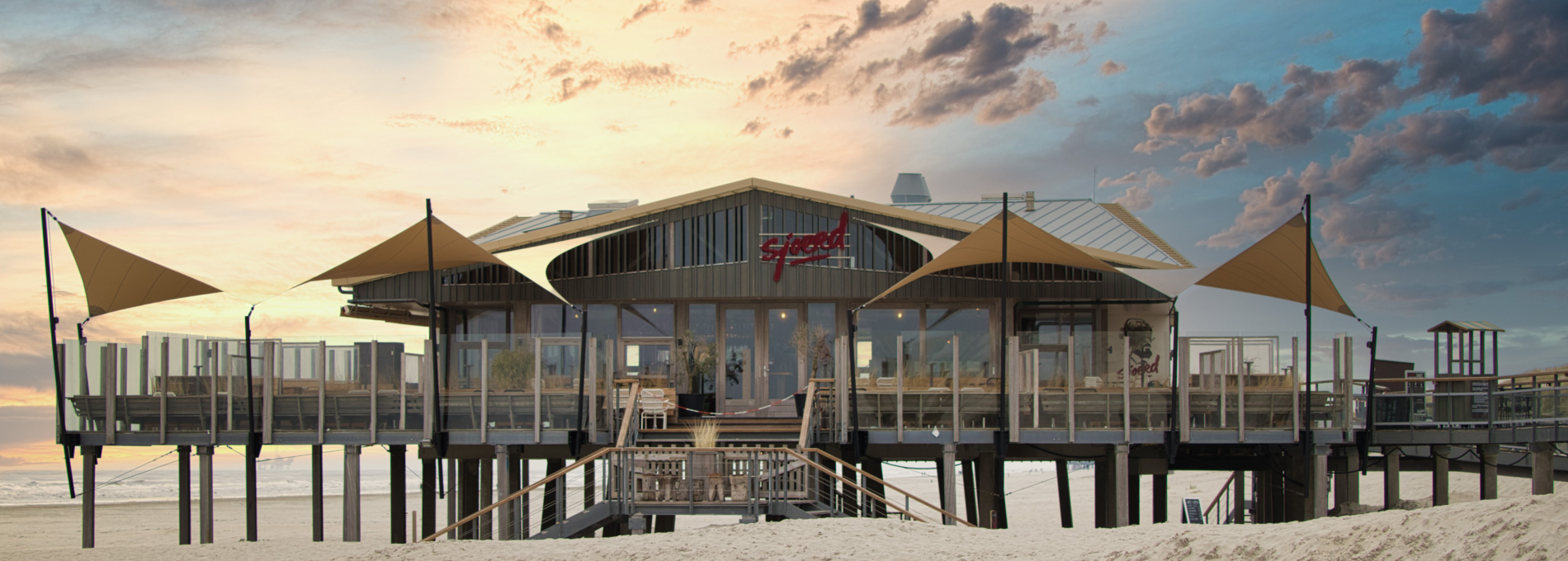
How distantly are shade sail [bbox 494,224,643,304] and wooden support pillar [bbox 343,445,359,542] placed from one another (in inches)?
154

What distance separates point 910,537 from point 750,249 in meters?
9.84

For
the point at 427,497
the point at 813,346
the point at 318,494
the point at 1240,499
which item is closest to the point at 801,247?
the point at 813,346

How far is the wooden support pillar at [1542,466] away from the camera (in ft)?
69.9

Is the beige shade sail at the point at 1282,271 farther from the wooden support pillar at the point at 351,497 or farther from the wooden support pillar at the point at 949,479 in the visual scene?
→ the wooden support pillar at the point at 351,497

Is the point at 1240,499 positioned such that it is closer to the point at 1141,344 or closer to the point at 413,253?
the point at 1141,344

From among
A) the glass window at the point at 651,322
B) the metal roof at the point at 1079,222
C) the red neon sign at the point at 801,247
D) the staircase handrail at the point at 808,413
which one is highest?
the metal roof at the point at 1079,222

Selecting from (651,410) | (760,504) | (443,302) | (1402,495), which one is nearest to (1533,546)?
(760,504)

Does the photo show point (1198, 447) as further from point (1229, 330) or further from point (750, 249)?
point (750, 249)

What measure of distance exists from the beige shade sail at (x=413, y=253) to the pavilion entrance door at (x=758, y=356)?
16.8ft

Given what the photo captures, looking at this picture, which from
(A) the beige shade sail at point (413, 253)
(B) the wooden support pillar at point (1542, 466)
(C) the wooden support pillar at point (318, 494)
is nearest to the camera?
(C) the wooden support pillar at point (318, 494)

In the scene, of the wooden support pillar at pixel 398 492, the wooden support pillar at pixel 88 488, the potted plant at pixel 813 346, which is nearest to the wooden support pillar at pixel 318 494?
the wooden support pillar at pixel 398 492

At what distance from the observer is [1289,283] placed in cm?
1933

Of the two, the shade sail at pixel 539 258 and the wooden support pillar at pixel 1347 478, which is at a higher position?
the shade sail at pixel 539 258

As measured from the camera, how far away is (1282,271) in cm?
1898
